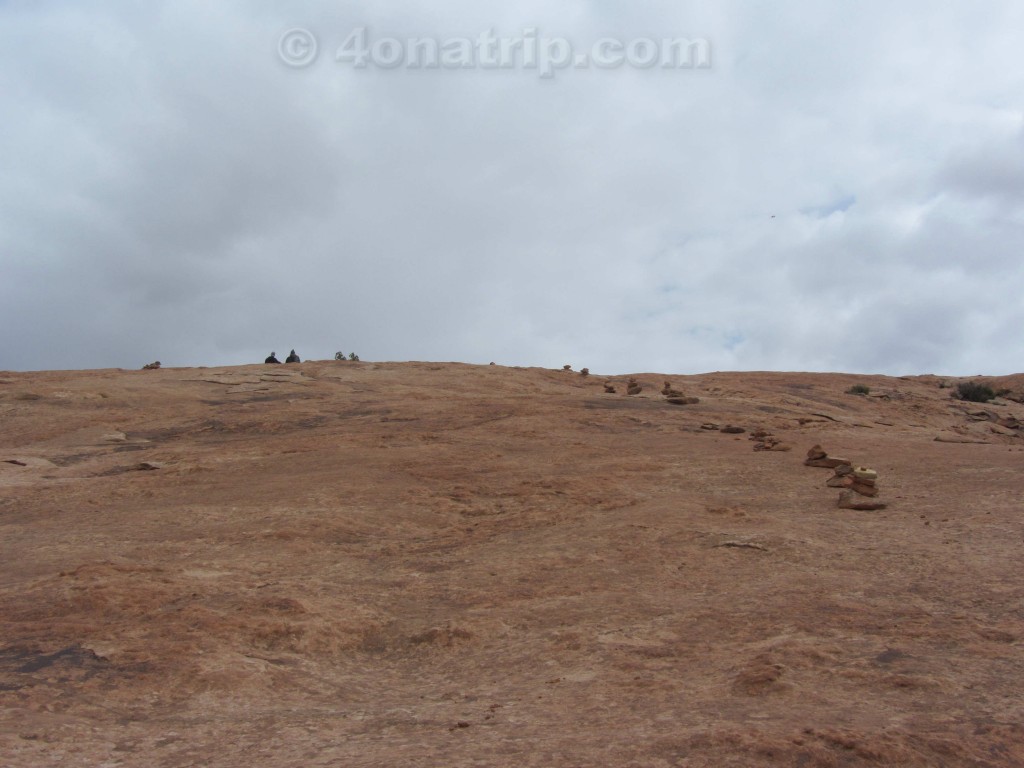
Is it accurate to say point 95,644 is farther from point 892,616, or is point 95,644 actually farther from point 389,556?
point 892,616

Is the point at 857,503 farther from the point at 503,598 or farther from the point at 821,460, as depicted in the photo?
A: the point at 503,598

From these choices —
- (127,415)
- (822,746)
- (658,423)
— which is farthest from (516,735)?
(127,415)

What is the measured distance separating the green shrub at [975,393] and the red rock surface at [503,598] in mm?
15697

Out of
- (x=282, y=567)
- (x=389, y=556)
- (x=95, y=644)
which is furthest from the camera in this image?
(x=389, y=556)

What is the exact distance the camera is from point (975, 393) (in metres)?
30.9

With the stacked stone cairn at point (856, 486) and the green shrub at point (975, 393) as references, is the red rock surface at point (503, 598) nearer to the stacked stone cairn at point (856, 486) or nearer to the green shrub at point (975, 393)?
the stacked stone cairn at point (856, 486)

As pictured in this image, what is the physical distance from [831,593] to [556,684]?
3099mm

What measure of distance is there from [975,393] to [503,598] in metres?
28.5

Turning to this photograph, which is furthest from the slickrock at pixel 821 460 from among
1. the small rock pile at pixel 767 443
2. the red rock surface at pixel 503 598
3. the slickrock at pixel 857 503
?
the slickrock at pixel 857 503

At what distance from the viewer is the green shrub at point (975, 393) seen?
30531mm

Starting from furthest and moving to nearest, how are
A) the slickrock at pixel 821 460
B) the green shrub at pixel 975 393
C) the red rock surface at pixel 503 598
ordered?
the green shrub at pixel 975 393
the slickrock at pixel 821 460
the red rock surface at pixel 503 598

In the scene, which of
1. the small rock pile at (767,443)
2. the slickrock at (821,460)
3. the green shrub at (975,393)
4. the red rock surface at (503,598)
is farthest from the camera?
the green shrub at (975,393)

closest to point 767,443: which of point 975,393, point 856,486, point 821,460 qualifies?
point 821,460

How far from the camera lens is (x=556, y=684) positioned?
6.09m
